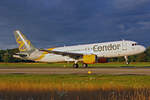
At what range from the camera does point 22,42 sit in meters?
50.4

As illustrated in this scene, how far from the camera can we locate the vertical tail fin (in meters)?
49.5

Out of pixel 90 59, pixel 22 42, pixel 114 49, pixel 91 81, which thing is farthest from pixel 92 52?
pixel 91 81

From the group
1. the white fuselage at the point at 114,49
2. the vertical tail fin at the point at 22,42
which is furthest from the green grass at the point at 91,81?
the vertical tail fin at the point at 22,42

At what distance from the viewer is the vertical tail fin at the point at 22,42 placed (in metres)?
49.5

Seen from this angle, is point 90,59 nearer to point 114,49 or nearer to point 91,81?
point 114,49

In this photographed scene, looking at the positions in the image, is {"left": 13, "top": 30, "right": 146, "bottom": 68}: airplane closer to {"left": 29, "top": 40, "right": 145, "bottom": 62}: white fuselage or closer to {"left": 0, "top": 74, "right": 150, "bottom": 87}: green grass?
{"left": 29, "top": 40, "right": 145, "bottom": 62}: white fuselage

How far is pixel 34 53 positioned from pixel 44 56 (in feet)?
9.06

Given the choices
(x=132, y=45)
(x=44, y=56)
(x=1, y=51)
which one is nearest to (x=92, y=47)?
(x=132, y=45)

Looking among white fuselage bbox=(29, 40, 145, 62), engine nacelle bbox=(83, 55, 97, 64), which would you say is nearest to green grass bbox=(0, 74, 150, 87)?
engine nacelle bbox=(83, 55, 97, 64)

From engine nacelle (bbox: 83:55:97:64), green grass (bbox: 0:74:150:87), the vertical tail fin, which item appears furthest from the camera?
the vertical tail fin

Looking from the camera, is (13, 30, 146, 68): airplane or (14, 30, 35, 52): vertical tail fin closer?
(13, 30, 146, 68): airplane

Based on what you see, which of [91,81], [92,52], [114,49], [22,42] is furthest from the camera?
[22,42]

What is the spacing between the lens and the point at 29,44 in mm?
49812

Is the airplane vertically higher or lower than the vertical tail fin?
lower
